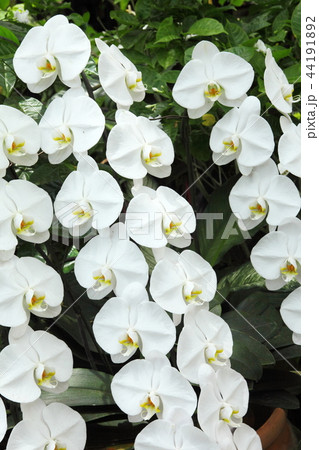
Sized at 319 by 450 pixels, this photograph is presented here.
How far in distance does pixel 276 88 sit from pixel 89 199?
0.28 meters

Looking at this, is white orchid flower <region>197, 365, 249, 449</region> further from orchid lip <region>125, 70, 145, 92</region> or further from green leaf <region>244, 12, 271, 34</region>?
green leaf <region>244, 12, 271, 34</region>

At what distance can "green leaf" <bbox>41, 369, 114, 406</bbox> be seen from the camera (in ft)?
2.36

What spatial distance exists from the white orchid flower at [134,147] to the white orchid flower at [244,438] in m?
0.30

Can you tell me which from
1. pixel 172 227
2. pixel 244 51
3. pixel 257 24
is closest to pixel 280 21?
pixel 257 24

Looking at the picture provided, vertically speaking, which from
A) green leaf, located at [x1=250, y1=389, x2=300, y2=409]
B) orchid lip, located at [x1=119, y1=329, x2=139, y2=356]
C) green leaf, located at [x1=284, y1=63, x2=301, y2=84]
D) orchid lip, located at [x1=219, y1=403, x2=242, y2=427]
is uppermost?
green leaf, located at [x1=284, y1=63, x2=301, y2=84]

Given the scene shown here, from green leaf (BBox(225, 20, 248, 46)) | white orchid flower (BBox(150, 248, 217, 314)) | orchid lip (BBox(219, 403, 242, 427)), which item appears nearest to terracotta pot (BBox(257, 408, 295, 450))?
orchid lip (BBox(219, 403, 242, 427))

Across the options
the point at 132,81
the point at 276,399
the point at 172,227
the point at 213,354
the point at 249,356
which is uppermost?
the point at 132,81

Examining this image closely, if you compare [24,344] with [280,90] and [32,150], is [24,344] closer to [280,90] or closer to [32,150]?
[32,150]

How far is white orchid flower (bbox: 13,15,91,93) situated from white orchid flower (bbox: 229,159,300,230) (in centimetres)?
24

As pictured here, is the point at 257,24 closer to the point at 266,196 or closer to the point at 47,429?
the point at 266,196

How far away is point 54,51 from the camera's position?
0.68m

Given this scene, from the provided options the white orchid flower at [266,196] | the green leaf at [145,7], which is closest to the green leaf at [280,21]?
the green leaf at [145,7]

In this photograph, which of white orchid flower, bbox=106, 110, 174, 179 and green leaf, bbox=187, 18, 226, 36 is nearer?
white orchid flower, bbox=106, 110, 174, 179

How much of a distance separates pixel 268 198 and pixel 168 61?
0.37 m
